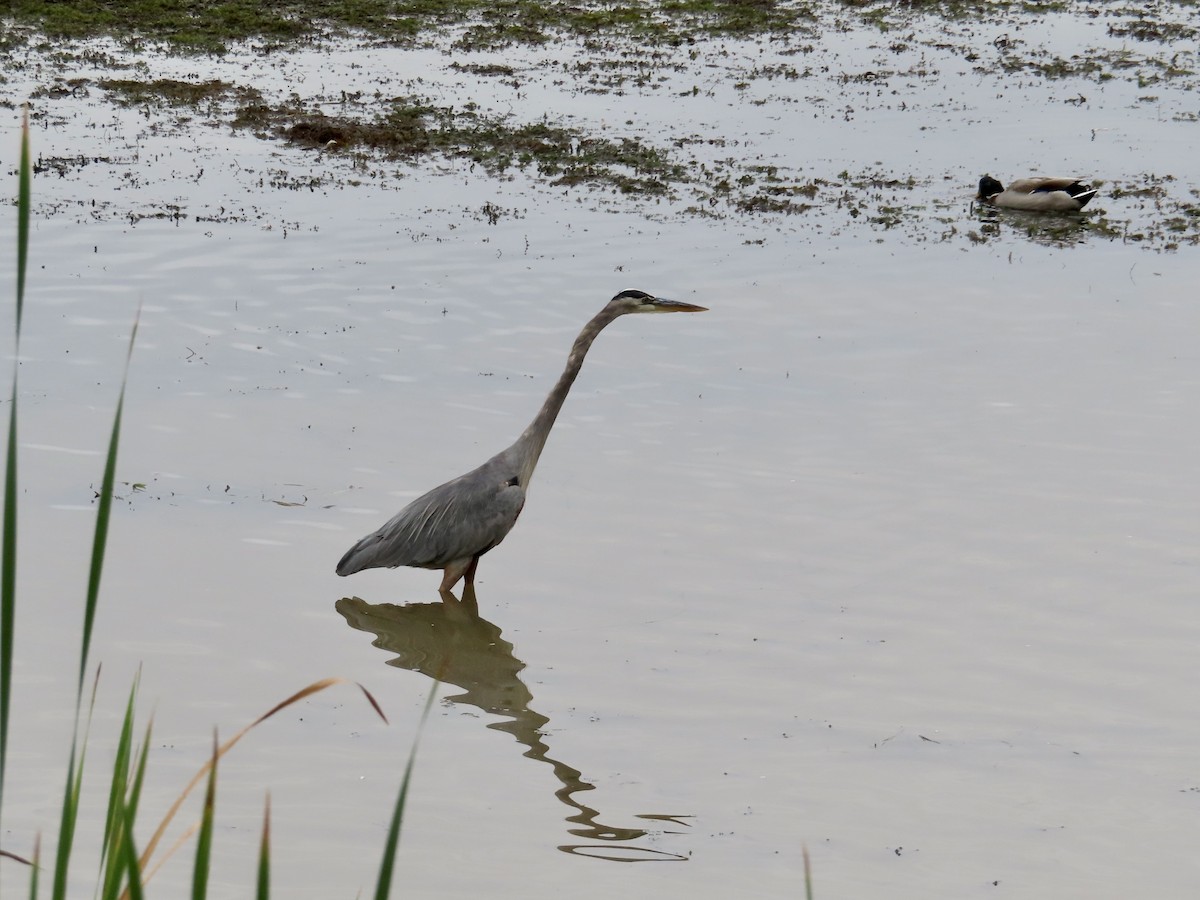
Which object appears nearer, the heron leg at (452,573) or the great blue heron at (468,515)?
the great blue heron at (468,515)

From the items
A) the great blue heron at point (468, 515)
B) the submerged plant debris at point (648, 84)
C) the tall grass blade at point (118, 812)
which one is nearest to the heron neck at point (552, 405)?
the great blue heron at point (468, 515)

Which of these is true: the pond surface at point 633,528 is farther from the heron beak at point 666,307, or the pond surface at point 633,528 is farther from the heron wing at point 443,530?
the heron beak at point 666,307

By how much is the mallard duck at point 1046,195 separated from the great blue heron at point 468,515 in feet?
34.0

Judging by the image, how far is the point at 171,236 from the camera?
14.9m

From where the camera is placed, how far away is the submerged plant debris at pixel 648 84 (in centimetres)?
1750

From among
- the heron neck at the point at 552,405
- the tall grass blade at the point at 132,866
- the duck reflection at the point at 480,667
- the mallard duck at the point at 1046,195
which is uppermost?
the mallard duck at the point at 1046,195

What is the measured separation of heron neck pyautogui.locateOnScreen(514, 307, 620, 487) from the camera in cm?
813

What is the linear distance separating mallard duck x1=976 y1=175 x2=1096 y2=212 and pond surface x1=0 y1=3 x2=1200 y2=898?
318 millimetres

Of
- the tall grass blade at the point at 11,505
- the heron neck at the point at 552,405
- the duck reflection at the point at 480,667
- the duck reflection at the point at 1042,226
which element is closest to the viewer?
the tall grass blade at the point at 11,505

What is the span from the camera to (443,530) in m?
7.84

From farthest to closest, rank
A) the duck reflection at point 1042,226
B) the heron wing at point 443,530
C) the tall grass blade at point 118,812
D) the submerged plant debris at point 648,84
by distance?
the submerged plant debris at point 648,84 → the duck reflection at point 1042,226 → the heron wing at point 443,530 → the tall grass blade at point 118,812

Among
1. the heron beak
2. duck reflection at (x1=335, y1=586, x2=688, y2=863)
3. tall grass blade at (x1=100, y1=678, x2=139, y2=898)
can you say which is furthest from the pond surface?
tall grass blade at (x1=100, y1=678, x2=139, y2=898)

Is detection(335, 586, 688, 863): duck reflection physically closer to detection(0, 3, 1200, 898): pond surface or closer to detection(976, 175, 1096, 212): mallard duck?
detection(0, 3, 1200, 898): pond surface

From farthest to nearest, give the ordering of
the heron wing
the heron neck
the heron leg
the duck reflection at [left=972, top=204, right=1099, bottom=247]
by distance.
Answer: the duck reflection at [left=972, top=204, right=1099, bottom=247], the heron neck, the heron leg, the heron wing
